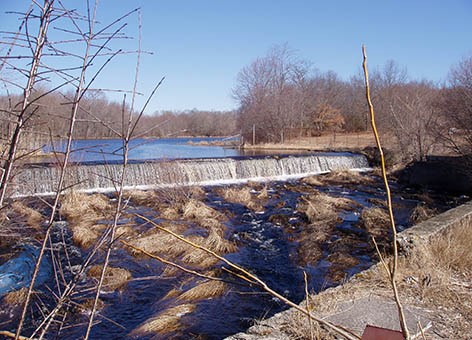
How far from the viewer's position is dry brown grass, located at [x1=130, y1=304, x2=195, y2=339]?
3994 mm

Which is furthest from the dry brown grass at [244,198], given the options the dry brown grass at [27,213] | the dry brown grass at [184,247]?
the dry brown grass at [27,213]

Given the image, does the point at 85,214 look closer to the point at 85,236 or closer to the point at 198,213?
the point at 85,236

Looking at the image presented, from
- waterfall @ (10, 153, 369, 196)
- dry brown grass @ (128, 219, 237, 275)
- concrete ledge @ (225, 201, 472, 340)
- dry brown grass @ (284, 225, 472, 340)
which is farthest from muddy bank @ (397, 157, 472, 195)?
concrete ledge @ (225, 201, 472, 340)

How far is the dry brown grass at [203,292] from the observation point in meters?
4.81

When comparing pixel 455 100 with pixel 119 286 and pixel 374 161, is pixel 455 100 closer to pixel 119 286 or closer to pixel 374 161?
pixel 374 161

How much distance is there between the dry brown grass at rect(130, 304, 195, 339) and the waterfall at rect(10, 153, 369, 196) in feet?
22.1

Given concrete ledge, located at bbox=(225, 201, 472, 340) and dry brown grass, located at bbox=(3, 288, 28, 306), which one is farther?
dry brown grass, located at bbox=(3, 288, 28, 306)

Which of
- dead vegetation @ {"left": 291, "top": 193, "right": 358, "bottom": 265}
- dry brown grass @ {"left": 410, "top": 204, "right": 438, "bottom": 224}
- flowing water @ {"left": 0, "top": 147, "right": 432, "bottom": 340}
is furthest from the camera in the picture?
dry brown grass @ {"left": 410, "top": 204, "right": 438, "bottom": 224}

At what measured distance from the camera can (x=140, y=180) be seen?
14312mm

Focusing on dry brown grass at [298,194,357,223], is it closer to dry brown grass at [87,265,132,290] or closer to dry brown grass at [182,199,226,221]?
dry brown grass at [182,199,226,221]

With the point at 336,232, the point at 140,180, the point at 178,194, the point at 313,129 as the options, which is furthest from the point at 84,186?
the point at 313,129

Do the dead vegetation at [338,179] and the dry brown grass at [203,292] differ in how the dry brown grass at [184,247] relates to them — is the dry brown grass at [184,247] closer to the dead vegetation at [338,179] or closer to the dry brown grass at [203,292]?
the dry brown grass at [203,292]

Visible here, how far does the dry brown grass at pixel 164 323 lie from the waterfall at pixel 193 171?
673cm

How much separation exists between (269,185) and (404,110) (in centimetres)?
944
